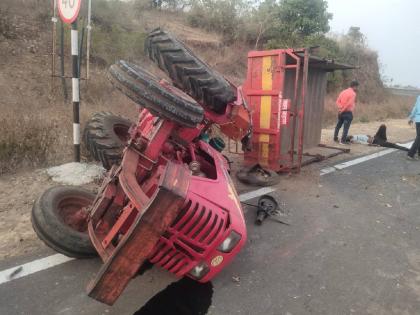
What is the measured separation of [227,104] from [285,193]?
1.71 meters

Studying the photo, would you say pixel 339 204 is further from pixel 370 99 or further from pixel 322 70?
pixel 370 99

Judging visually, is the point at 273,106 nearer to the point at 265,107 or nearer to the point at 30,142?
the point at 265,107

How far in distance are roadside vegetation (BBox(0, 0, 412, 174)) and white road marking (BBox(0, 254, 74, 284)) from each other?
230 centimetres

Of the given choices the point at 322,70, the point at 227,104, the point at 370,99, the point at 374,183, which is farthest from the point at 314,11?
the point at 227,104

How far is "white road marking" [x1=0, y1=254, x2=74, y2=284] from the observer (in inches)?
105

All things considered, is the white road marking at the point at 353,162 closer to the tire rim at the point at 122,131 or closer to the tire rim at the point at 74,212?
the tire rim at the point at 122,131

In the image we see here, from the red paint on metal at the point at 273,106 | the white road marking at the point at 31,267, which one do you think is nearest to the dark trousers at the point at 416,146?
the red paint on metal at the point at 273,106

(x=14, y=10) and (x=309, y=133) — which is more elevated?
(x=14, y=10)

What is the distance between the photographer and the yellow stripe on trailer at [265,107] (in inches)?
218

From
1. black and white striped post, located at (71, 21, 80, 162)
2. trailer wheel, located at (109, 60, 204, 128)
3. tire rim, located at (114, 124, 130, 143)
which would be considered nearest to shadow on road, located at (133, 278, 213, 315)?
trailer wheel, located at (109, 60, 204, 128)

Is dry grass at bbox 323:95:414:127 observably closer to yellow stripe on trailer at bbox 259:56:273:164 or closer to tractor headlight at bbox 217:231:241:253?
yellow stripe on trailer at bbox 259:56:273:164

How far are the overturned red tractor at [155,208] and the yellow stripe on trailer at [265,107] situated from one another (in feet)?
7.81

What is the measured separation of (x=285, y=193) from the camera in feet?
16.3

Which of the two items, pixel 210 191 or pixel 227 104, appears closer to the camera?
pixel 210 191
